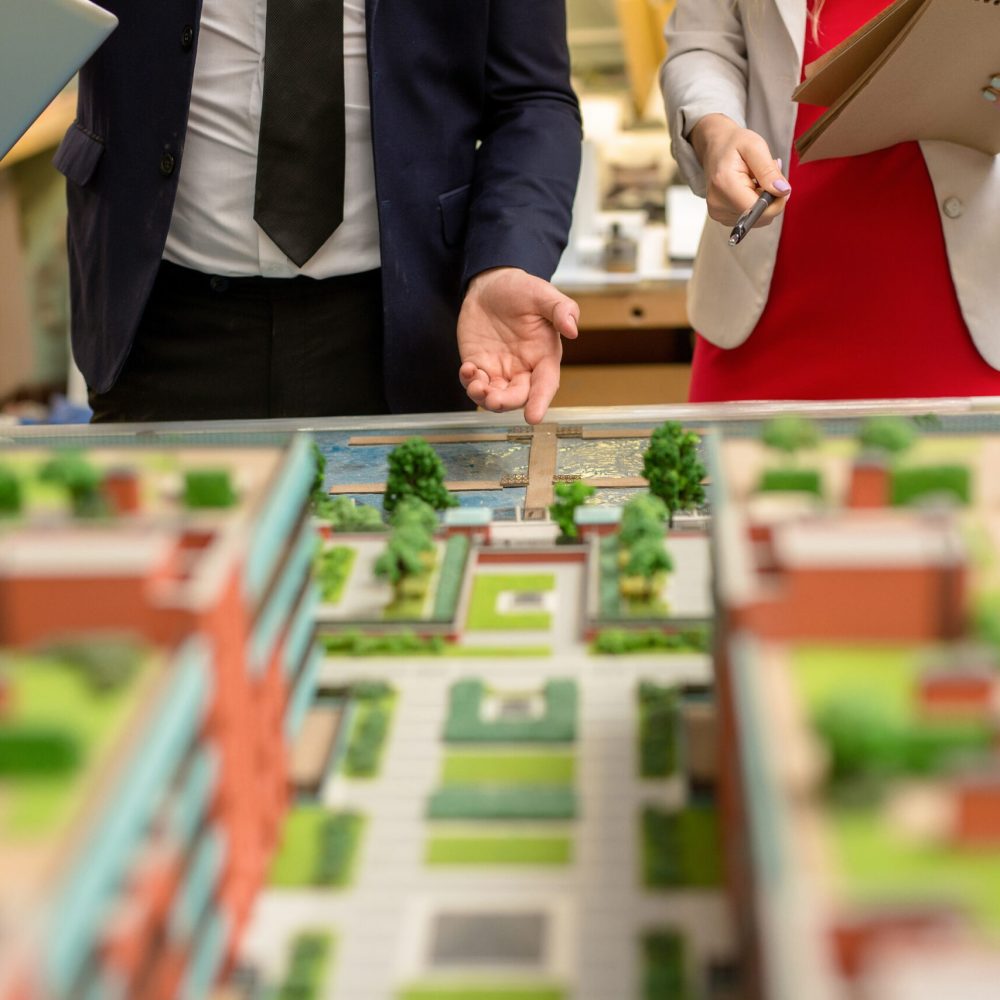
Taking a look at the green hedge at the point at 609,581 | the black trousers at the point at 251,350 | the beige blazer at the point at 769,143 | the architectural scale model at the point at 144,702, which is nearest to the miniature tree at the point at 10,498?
the architectural scale model at the point at 144,702

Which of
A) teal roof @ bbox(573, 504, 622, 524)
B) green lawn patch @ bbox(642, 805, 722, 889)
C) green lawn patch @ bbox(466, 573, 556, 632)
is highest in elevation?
green lawn patch @ bbox(642, 805, 722, 889)

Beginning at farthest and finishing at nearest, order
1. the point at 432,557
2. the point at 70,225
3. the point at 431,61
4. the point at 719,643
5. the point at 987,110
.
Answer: the point at 70,225 < the point at 431,61 < the point at 987,110 < the point at 432,557 < the point at 719,643

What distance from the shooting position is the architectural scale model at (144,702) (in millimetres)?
896

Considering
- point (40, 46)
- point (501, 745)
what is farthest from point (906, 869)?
point (40, 46)

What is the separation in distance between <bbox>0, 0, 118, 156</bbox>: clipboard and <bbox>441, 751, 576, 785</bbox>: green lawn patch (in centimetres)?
123

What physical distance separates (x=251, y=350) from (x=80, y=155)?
1.54 ft

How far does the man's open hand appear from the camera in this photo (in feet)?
7.65

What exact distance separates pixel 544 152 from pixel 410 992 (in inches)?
71.5

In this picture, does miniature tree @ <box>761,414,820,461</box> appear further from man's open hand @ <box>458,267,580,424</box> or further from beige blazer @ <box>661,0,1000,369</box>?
beige blazer @ <box>661,0,1000,369</box>

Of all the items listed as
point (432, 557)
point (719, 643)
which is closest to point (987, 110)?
point (432, 557)

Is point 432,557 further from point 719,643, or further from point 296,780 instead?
point 719,643

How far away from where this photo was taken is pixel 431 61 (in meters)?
2.48

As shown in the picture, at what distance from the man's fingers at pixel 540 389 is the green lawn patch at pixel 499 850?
3.46 feet

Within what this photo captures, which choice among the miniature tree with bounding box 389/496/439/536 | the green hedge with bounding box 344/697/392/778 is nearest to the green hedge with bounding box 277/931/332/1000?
the green hedge with bounding box 344/697/392/778
